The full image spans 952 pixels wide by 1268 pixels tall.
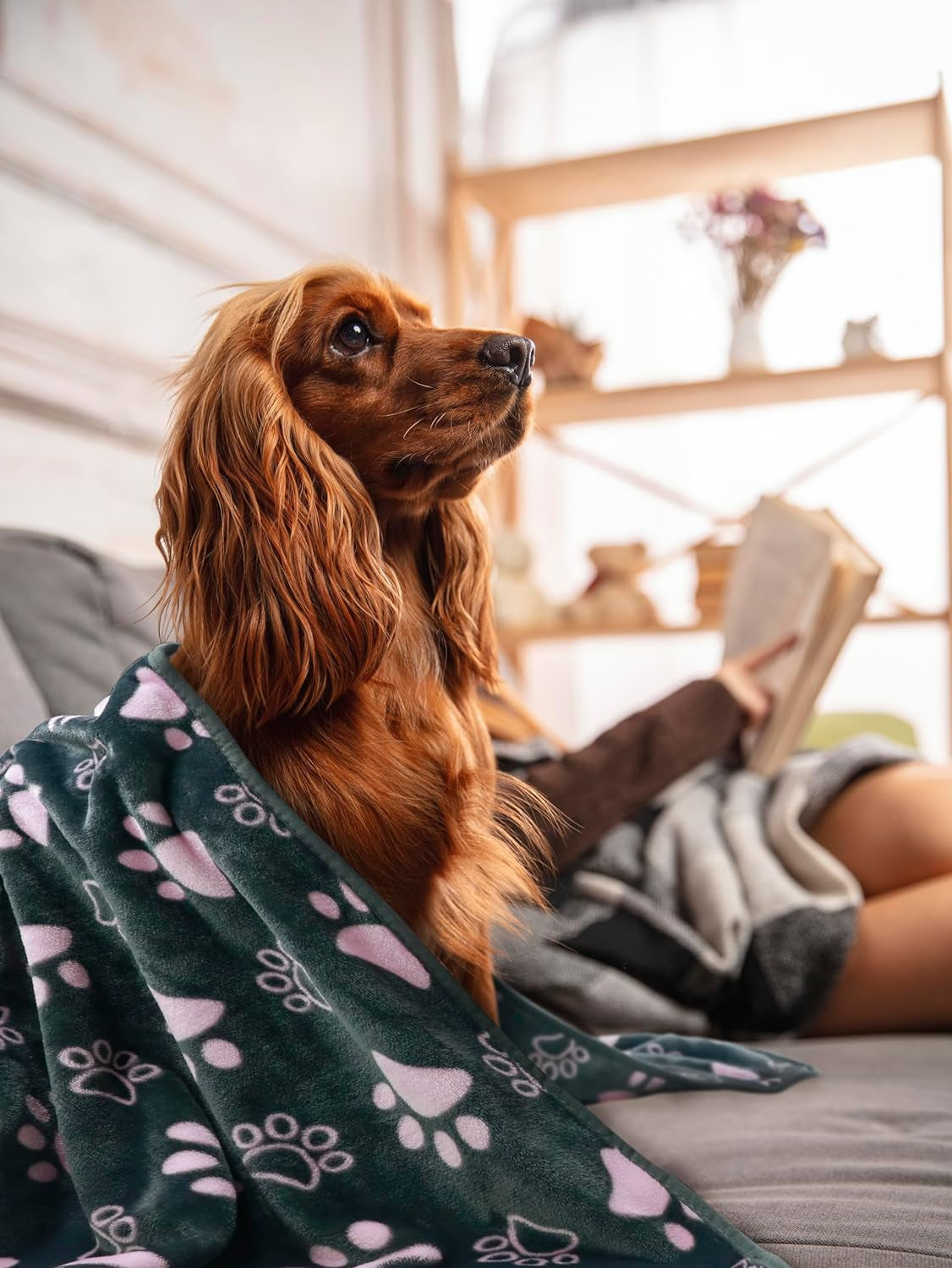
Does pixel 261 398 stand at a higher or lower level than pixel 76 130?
lower

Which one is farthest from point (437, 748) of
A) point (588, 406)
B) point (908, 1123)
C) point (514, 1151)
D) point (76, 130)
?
point (588, 406)

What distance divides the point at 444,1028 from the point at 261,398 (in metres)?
0.42

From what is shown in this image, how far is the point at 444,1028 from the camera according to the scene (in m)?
0.71

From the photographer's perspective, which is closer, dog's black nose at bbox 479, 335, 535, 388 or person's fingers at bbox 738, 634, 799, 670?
dog's black nose at bbox 479, 335, 535, 388

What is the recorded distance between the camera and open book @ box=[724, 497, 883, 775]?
1.16 metres

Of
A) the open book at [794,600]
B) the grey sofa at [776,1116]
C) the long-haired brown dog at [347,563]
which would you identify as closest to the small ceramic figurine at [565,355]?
the open book at [794,600]

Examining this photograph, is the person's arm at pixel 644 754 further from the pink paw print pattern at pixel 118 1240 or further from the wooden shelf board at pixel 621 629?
the wooden shelf board at pixel 621 629

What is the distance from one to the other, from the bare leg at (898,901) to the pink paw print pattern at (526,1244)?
23.7 inches

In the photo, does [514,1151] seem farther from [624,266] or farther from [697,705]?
[624,266]

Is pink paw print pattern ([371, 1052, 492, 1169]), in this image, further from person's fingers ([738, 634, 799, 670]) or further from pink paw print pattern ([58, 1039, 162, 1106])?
person's fingers ([738, 634, 799, 670])

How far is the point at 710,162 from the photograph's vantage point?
251 centimetres

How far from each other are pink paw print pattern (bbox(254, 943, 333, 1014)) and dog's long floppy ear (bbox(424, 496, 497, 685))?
0.27m

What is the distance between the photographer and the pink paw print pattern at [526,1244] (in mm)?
655

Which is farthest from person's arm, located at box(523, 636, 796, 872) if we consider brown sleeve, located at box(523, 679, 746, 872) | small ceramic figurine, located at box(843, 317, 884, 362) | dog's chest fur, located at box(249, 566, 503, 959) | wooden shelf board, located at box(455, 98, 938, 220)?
wooden shelf board, located at box(455, 98, 938, 220)
